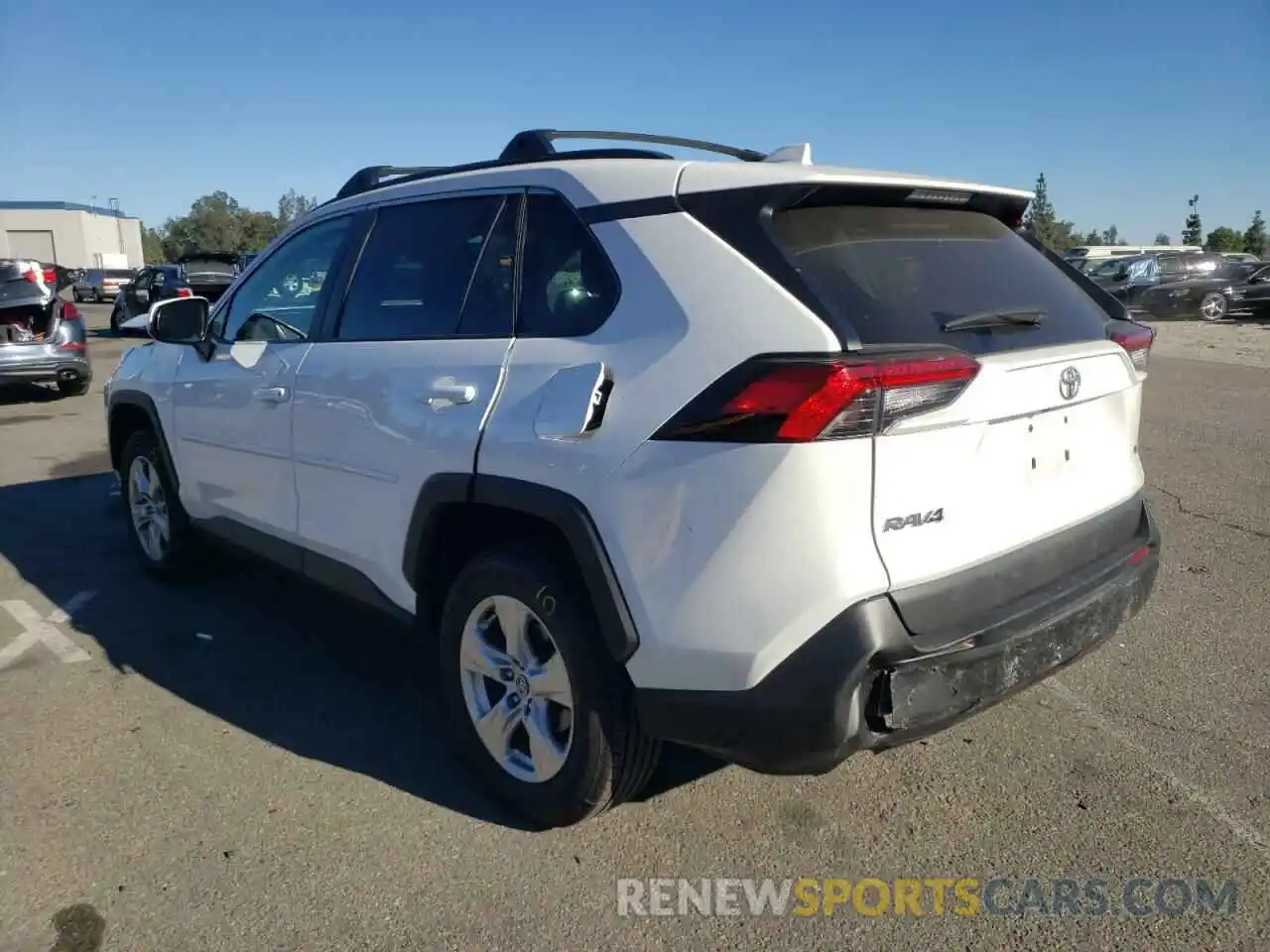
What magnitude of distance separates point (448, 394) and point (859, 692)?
1473mm

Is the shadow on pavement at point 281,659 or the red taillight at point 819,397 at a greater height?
the red taillight at point 819,397

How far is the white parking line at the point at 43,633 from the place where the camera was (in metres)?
4.22

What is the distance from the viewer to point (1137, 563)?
2.95 m

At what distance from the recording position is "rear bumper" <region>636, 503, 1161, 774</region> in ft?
7.27

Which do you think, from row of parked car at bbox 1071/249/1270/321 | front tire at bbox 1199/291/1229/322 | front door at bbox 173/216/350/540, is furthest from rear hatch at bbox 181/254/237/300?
A: front tire at bbox 1199/291/1229/322

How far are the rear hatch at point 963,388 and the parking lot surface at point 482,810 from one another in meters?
0.79

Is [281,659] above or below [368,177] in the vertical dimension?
below

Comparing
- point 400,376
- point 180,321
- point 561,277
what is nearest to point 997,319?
point 561,277

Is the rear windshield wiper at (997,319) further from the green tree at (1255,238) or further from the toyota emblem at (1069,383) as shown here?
the green tree at (1255,238)

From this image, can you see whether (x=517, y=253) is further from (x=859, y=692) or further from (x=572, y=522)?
(x=859, y=692)

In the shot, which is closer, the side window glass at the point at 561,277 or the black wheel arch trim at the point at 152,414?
the side window glass at the point at 561,277

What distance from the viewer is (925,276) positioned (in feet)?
8.48

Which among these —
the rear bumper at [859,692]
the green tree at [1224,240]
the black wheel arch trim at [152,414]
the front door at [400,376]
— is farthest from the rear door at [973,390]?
the green tree at [1224,240]

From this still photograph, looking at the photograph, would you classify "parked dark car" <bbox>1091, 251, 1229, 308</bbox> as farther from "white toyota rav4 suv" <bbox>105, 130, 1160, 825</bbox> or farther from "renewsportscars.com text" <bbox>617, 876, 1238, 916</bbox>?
"renewsportscars.com text" <bbox>617, 876, 1238, 916</bbox>
